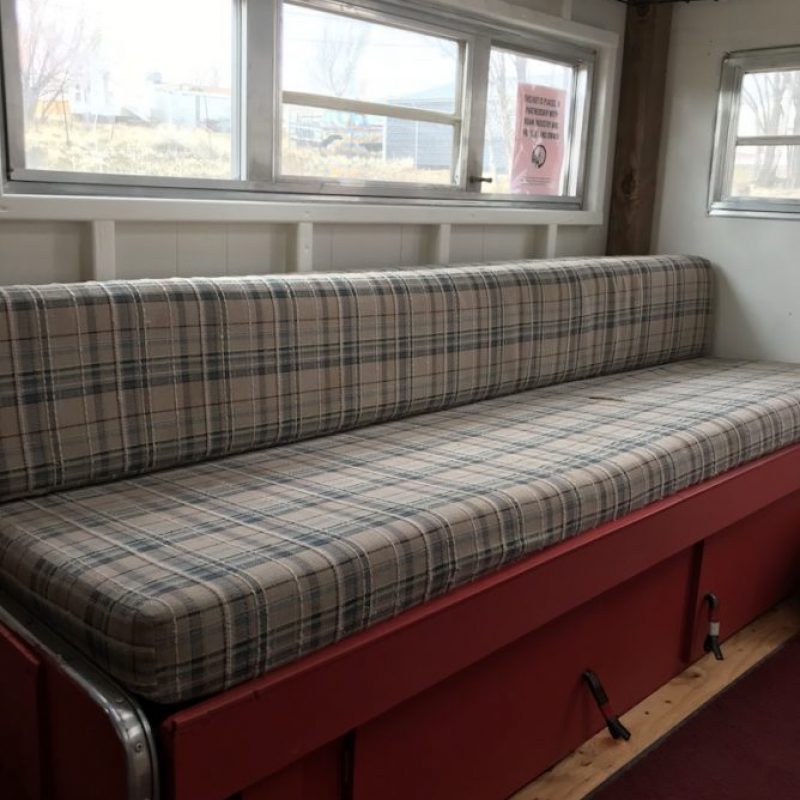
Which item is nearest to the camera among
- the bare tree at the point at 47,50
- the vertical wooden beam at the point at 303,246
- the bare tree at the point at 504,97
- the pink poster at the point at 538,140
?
the bare tree at the point at 47,50

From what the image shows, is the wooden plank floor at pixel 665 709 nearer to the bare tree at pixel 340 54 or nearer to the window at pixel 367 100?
the window at pixel 367 100

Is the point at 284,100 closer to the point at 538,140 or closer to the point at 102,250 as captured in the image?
the point at 102,250

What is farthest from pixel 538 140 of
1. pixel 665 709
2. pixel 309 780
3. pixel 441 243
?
pixel 309 780

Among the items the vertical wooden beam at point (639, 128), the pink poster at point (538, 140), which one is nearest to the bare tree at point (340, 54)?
the pink poster at point (538, 140)

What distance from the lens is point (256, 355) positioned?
2.05 metres

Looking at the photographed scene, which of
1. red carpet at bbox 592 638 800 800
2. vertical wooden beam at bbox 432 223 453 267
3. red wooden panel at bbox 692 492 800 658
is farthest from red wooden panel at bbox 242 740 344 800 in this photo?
vertical wooden beam at bbox 432 223 453 267

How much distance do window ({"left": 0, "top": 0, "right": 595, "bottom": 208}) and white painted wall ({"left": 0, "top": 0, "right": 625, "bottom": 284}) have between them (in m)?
0.09

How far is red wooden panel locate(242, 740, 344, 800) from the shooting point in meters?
1.39

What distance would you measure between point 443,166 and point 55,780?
2.23 m

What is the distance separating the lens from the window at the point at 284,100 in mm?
2129

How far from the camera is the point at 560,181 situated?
3.56 metres

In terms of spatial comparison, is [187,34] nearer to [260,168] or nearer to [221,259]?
[260,168]

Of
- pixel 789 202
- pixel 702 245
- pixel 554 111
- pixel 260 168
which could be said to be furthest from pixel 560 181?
pixel 260 168

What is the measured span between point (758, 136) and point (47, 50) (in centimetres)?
250
